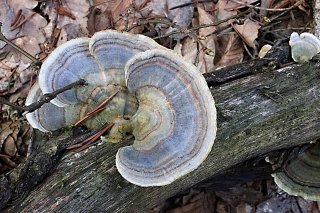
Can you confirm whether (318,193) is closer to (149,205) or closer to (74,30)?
(149,205)

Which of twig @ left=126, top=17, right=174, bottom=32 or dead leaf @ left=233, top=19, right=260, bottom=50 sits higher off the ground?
twig @ left=126, top=17, right=174, bottom=32

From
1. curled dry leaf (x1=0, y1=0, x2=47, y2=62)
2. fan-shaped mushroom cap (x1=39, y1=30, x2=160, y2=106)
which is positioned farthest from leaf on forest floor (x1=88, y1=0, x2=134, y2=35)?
fan-shaped mushroom cap (x1=39, y1=30, x2=160, y2=106)

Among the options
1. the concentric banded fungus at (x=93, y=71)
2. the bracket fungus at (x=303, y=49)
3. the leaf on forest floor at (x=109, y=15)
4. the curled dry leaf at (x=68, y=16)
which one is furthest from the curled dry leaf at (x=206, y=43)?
the concentric banded fungus at (x=93, y=71)

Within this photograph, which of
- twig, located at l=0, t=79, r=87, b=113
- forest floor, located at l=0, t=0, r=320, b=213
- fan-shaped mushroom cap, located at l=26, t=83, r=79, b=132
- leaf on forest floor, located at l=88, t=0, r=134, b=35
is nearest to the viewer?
twig, located at l=0, t=79, r=87, b=113

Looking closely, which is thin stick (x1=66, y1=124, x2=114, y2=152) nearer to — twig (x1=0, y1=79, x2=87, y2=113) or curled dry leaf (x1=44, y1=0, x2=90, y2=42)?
twig (x1=0, y1=79, x2=87, y2=113)

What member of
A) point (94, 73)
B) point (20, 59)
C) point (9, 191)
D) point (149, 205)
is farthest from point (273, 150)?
point (20, 59)

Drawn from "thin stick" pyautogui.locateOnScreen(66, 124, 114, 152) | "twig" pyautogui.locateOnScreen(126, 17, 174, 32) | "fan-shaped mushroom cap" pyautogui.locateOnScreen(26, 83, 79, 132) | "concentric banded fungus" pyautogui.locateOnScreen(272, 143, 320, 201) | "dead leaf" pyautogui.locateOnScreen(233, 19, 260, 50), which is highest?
"twig" pyautogui.locateOnScreen(126, 17, 174, 32)
